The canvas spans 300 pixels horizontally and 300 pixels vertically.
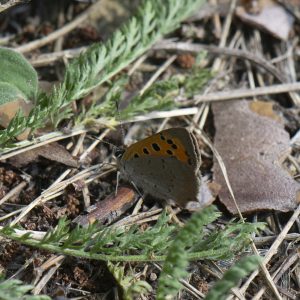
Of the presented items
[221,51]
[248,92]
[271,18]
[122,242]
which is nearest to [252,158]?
[248,92]

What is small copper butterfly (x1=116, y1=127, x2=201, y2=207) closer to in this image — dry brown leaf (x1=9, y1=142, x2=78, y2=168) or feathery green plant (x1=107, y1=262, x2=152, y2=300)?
dry brown leaf (x1=9, y1=142, x2=78, y2=168)

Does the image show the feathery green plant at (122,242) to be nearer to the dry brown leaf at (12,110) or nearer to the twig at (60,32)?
the dry brown leaf at (12,110)

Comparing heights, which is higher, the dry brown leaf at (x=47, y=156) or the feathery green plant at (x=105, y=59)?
the feathery green plant at (x=105, y=59)

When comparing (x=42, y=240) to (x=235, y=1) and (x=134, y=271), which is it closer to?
(x=134, y=271)

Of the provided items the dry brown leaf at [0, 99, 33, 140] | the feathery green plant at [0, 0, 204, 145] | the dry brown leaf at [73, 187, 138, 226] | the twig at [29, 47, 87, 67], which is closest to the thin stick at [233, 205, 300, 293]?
the dry brown leaf at [73, 187, 138, 226]

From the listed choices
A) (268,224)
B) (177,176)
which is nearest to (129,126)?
(177,176)

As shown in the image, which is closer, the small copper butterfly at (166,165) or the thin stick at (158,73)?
the small copper butterfly at (166,165)

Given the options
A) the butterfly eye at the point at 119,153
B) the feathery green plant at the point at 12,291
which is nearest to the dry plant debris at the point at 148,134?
the butterfly eye at the point at 119,153
